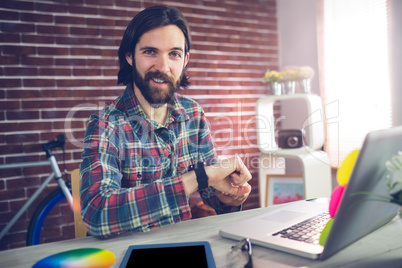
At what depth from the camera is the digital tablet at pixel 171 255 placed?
0.66m

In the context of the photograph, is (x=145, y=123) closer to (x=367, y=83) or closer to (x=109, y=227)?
(x=109, y=227)

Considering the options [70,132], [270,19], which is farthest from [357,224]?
[270,19]

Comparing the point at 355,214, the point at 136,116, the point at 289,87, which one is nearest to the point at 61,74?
the point at 136,116

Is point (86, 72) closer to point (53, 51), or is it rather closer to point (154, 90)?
point (53, 51)

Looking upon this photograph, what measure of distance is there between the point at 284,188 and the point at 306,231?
6.44 feet

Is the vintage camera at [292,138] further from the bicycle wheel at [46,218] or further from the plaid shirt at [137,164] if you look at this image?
the bicycle wheel at [46,218]

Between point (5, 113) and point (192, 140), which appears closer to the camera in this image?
point (192, 140)

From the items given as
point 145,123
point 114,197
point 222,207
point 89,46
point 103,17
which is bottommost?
point 222,207

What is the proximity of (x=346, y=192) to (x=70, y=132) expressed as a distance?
90.5 inches

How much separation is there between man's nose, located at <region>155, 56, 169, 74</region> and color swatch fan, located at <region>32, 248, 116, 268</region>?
2.87 ft

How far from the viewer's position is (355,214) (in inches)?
24.0

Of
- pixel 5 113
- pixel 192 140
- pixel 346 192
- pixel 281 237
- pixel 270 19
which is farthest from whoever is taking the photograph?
pixel 270 19

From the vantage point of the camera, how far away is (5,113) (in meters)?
2.30

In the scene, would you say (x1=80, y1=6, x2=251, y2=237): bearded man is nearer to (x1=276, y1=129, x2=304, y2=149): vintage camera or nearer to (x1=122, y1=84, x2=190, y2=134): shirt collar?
(x1=122, y1=84, x2=190, y2=134): shirt collar
